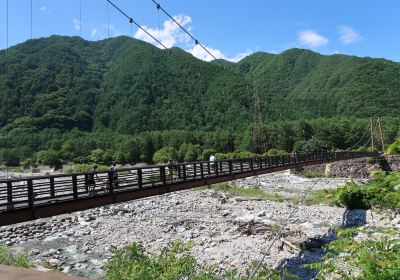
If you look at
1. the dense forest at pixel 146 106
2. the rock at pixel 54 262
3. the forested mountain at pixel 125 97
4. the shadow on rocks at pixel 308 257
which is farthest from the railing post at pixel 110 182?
the forested mountain at pixel 125 97

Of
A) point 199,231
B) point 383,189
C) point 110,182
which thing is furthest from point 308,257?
point 383,189

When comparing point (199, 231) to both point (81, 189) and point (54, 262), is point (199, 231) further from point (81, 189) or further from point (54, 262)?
point (81, 189)

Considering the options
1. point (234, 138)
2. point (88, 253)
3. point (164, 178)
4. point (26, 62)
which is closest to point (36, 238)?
point (88, 253)

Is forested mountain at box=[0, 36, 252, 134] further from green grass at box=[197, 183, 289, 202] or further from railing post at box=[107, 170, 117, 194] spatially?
railing post at box=[107, 170, 117, 194]

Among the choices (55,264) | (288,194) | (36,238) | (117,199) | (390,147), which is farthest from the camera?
(288,194)

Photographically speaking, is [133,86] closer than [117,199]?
No

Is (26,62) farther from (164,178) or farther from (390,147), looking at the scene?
(390,147)

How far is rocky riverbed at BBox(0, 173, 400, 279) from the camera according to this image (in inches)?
688

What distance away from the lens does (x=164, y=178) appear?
52.3 feet

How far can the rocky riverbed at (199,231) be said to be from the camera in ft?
57.4

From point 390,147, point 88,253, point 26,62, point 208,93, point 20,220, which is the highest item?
point 26,62

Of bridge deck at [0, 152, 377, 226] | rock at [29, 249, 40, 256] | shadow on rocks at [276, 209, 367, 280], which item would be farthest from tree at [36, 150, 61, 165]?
shadow on rocks at [276, 209, 367, 280]

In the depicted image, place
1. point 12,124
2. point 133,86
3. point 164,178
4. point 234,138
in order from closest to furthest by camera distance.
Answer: point 164,178, point 234,138, point 12,124, point 133,86

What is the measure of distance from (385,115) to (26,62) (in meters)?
153
